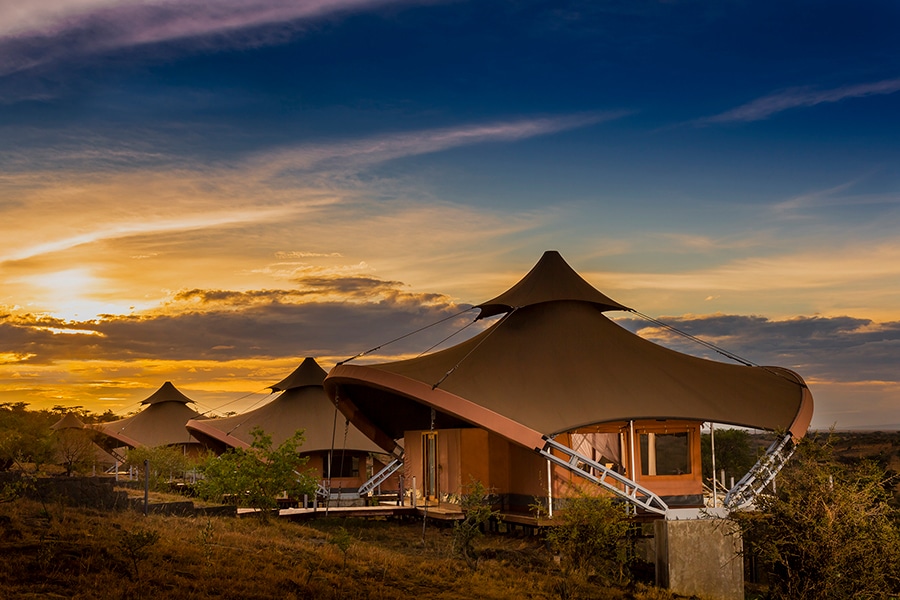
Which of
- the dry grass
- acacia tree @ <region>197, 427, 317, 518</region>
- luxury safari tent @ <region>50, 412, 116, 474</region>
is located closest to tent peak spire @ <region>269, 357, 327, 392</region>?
luxury safari tent @ <region>50, 412, 116, 474</region>

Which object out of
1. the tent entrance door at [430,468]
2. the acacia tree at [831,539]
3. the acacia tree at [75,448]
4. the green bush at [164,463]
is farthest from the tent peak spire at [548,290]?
the acacia tree at [75,448]

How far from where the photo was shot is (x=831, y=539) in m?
16.8

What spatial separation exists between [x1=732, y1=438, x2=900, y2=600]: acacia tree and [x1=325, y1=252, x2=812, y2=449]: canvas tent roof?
6.96 m

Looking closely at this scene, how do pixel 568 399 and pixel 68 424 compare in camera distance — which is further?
pixel 68 424

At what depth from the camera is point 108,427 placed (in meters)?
65.4

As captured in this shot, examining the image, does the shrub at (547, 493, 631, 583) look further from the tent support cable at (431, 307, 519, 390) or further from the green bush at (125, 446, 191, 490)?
the green bush at (125, 446, 191, 490)

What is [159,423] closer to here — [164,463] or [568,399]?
[164,463]

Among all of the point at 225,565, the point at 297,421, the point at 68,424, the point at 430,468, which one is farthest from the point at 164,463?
the point at 225,565

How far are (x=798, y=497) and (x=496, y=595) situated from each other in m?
5.72

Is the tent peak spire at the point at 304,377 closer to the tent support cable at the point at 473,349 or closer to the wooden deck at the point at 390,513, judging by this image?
the wooden deck at the point at 390,513

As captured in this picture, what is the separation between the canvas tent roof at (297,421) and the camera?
44531mm

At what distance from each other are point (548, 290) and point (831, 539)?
13.3 metres

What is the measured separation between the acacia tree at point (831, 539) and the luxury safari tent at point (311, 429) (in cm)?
2784

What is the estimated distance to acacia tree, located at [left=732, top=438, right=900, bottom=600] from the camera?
16.8 metres
